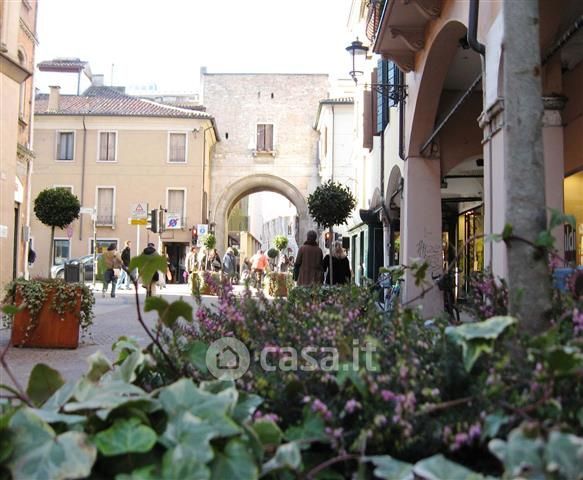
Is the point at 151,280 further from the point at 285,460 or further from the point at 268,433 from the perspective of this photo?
the point at 285,460

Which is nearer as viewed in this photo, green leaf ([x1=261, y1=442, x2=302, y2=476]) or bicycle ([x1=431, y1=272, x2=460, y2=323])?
green leaf ([x1=261, y1=442, x2=302, y2=476])

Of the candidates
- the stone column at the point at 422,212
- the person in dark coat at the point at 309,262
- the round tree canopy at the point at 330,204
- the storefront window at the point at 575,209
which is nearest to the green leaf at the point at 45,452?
the storefront window at the point at 575,209

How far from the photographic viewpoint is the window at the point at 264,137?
1560 inches

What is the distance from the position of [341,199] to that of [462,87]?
4336 mm

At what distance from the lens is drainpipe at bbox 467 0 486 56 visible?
223 inches

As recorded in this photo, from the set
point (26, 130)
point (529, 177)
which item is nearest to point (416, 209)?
point (529, 177)

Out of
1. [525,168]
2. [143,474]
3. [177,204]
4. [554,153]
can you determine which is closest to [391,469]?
[143,474]

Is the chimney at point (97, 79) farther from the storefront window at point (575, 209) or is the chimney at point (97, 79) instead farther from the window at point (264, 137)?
the storefront window at point (575, 209)

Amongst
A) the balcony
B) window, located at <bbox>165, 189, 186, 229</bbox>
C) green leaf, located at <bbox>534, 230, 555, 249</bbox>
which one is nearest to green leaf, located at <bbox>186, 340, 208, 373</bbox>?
green leaf, located at <bbox>534, 230, 555, 249</bbox>

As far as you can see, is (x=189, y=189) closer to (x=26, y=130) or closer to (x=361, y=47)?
(x=26, y=130)

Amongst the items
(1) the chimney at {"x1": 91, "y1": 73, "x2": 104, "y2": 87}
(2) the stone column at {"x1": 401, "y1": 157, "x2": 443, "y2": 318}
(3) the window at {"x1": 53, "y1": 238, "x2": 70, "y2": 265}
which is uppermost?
(1) the chimney at {"x1": 91, "y1": 73, "x2": 104, "y2": 87}

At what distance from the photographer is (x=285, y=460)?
183cm

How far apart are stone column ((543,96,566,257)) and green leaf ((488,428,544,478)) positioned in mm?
4631

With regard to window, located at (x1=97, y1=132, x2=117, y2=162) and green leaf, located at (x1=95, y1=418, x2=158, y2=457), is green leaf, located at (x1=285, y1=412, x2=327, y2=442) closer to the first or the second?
green leaf, located at (x1=95, y1=418, x2=158, y2=457)
